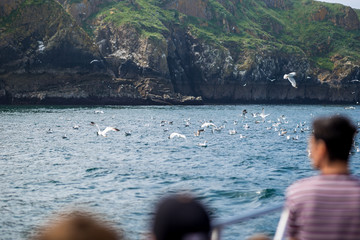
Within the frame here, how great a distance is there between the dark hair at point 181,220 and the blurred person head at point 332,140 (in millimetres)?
1470

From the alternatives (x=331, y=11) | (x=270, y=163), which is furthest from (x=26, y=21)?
(x=331, y=11)

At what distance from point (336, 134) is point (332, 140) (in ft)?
0.17

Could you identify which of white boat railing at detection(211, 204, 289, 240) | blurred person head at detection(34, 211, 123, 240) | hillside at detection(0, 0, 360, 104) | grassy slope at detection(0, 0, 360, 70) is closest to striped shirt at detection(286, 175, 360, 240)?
white boat railing at detection(211, 204, 289, 240)

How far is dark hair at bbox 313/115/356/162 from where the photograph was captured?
3221 mm

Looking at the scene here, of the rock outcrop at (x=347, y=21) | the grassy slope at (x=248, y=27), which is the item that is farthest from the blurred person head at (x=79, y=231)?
the rock outcrop at (x=347, y=21)

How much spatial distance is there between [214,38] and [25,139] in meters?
116

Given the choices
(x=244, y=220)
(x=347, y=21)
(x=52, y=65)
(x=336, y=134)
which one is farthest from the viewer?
(x=347, y=21)

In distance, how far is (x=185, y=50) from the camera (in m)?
138

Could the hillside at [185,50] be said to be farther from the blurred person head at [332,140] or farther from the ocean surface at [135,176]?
the blurred person head at [332,140]

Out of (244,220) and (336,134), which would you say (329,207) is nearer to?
(336,134)

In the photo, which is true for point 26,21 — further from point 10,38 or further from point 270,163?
point 270,163

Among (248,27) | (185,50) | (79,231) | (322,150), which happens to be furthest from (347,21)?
(79,231)

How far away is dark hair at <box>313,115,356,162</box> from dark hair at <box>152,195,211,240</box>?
1.47 metres

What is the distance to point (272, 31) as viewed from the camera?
182625 millimetres
